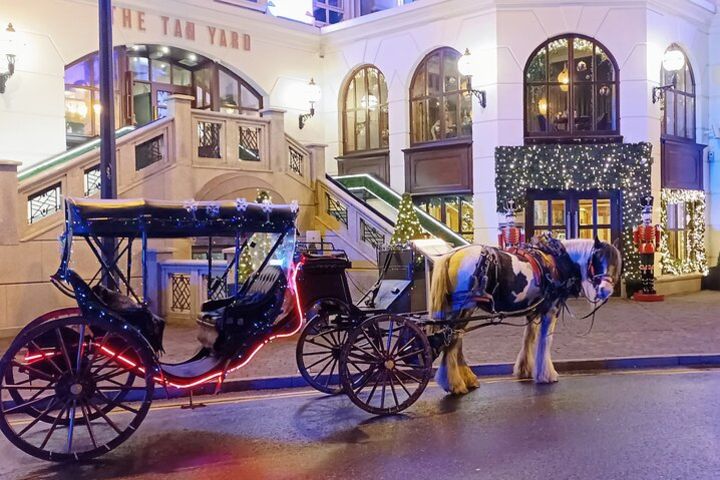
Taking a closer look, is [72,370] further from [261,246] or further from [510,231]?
[510,231]

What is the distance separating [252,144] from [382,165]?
5147mm

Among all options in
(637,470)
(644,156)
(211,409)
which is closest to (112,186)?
(211,409)

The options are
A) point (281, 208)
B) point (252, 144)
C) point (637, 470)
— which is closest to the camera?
point (637, 470)

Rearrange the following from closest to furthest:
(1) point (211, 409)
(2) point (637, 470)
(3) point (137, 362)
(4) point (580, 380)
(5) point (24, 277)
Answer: (2) point (637, 470) → (3) point (137, 362) → (1) point (211, 409) → (4) point (580, 380) → (5) point (24, 277)

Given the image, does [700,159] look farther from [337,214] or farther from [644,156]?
[337,214]

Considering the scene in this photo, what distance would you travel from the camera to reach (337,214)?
1622cm

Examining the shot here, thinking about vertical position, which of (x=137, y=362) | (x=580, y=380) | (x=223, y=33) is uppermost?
(x=223, y=33)

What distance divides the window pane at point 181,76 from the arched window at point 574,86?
9.25 meters

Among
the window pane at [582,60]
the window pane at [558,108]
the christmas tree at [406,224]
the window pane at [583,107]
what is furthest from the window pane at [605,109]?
the christmas tree at [406,224]

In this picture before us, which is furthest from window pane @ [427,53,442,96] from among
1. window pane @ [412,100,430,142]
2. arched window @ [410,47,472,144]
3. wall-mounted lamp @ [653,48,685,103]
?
wall-mounted lamp @ [653,48,685,103]

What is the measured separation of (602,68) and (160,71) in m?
11.5

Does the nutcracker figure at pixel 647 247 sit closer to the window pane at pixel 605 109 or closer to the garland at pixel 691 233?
the garland at pixel 691 233

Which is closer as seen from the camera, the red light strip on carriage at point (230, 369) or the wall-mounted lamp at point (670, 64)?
the red light strip on carriage at point (230, 369)

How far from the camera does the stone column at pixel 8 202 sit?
11.3 metres
